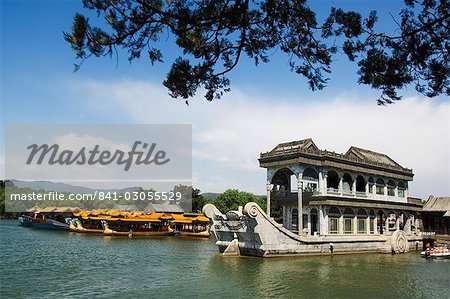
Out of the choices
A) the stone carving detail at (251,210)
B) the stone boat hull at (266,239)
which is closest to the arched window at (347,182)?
the stone boat hull at (266,239)

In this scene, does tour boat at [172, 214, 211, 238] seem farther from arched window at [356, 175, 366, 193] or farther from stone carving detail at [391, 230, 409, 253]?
stone carving detail at [391, 230, 409, 253]

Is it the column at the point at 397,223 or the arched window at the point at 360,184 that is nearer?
the arched window at the point at 360,184

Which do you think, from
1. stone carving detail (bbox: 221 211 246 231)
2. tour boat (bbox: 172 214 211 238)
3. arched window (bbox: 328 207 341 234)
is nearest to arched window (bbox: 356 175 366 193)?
arched window (bbox: 328 207 341 234)

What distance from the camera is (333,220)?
2552cm

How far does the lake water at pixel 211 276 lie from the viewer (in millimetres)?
13938

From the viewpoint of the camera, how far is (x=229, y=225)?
23.3 meters

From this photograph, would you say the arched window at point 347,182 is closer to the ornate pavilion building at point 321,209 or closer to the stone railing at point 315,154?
the ornate pavilion building at point 321,209

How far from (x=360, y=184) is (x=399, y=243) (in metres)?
4.63

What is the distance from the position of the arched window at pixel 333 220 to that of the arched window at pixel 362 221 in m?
2.30

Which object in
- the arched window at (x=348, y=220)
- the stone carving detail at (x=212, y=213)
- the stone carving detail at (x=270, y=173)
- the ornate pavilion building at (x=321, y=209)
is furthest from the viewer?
the arched window at (x=348, y=220)

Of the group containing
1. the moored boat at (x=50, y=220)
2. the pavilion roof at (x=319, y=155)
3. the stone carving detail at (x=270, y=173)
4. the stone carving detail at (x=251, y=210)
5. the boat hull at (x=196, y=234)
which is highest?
the pavilion roof at (x=319, y=155)

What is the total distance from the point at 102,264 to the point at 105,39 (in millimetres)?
16200

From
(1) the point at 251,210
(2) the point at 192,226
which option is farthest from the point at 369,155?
(2) the point at 192,226

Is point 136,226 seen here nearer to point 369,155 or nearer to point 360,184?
point 360,184
